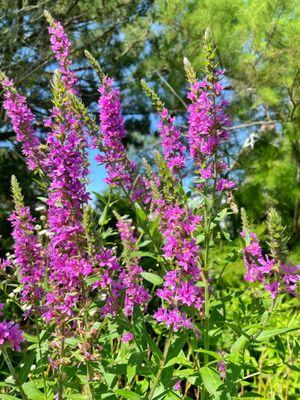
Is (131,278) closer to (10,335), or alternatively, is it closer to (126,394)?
(126,394)

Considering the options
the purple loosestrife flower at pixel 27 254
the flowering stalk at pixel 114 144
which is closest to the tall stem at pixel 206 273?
the flowering stalk at pixel 114 144

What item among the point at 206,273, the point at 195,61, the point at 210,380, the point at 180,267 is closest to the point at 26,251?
the point at 180,267

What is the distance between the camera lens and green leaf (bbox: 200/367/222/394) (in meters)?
1.92

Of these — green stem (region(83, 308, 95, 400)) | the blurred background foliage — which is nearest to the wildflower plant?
green stem (region(83, 308, 95, 400))

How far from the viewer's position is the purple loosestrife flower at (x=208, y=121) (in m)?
2.22

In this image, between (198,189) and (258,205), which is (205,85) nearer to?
(198,189)

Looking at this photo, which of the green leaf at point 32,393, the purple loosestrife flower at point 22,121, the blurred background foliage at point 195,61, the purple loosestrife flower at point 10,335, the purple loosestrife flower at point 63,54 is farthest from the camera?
the blurred background foliage at point 195,61

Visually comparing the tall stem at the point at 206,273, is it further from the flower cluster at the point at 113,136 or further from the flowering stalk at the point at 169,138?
the flower cluster at the point at 113,136

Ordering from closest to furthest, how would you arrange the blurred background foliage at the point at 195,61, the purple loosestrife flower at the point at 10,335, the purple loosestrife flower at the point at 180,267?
the purple loosestrife flower at the point at 10,335 < the purple loosestrife flower at the point at 180,267 < the blurred background foliage at the point at 195,61

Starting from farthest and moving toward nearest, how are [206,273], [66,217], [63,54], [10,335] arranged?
[63,54] → [206,273] → [66,217] → [10,335]

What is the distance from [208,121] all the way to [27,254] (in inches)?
37.8

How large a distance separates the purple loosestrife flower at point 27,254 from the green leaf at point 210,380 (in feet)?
2.54

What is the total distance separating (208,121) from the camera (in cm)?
221

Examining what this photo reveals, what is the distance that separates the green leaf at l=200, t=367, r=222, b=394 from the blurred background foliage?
215 inches
